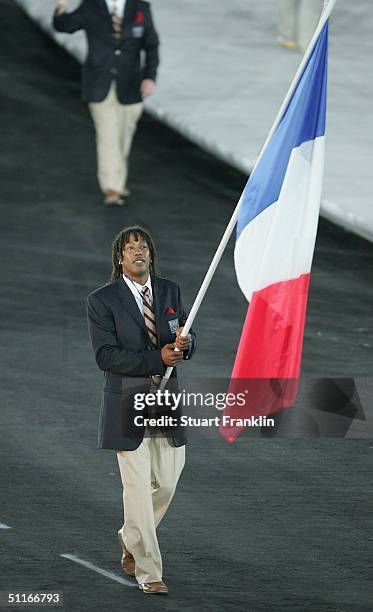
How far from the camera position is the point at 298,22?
81.9ft

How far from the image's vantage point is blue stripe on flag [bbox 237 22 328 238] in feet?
31.0

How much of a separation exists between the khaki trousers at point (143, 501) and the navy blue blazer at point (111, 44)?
8747 mm

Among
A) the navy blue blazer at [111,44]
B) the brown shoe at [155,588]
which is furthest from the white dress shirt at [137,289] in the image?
the navy blue blazer at [111,44]

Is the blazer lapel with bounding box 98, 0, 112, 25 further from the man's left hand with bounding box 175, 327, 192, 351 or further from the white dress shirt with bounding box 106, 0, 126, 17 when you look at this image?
the man's left hand with bounding box 175, 327, 192, 351

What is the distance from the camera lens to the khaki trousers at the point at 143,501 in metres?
9.51

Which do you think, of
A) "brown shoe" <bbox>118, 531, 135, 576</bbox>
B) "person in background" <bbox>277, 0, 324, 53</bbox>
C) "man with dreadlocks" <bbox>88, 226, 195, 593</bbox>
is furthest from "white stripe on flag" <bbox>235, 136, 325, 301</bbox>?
"person in background" <bbox>277, 0, 324, 53</bbox>

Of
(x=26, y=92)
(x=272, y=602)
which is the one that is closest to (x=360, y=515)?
(x=272, y=602)

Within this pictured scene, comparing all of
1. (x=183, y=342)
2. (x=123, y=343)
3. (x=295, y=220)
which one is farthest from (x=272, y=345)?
(x=123, y=343)

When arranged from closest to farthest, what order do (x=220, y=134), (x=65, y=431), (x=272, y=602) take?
(x=272, y=602)
(x=65, y=431)
(x=220, y=134)

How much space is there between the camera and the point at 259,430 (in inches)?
485

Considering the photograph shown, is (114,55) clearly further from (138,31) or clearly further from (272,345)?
(272,345)

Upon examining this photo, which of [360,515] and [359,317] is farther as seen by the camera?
[359,317]

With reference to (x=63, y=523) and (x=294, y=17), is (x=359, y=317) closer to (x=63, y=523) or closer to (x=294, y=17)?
(x=63, y=523)

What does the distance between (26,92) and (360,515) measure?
12.4 metres
